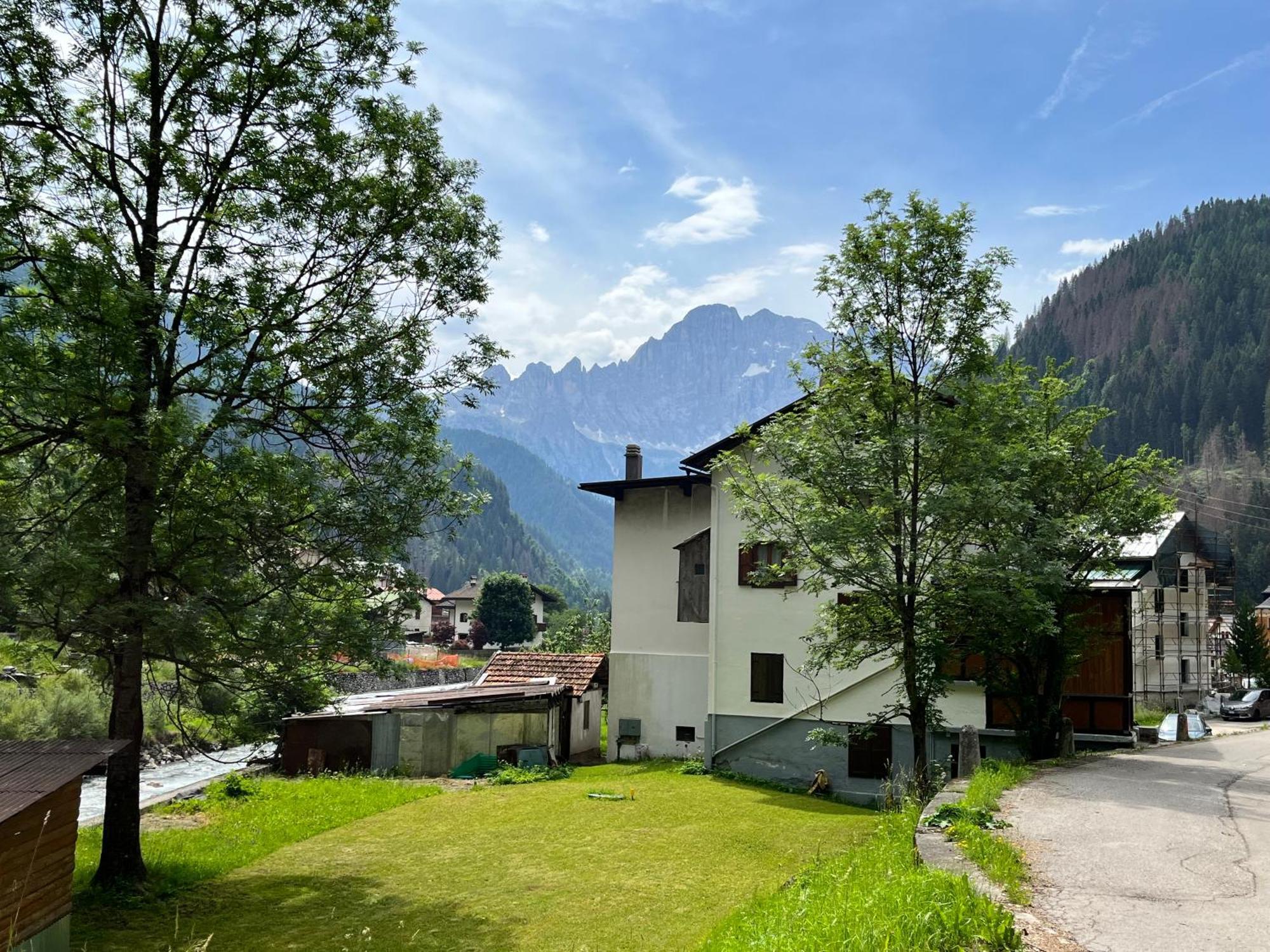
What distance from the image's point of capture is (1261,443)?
15750 cm

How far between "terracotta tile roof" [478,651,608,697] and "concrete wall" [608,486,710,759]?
1702 mm

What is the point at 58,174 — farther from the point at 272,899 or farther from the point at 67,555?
the point at 272,899

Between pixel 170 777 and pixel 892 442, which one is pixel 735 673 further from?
pixel 170 777

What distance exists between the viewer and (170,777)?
24453 millimetres

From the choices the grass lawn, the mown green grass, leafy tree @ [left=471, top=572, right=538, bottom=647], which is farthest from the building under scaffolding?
leafy tree @ [left=471, top=572, right=538, bottom=647]

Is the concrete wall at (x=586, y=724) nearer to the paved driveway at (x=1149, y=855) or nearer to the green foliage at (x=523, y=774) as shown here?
the green foliage at (x=523, y=774)

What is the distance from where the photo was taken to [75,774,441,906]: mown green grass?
496 inches

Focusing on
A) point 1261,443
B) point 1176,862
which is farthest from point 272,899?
point 1261,443

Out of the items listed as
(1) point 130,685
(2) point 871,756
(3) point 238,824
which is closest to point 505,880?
(1) point 130,685

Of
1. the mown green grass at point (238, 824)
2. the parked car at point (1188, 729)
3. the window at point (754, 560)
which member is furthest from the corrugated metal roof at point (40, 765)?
the parked car at point (1188, 729)

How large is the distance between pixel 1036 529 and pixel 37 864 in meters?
16.1

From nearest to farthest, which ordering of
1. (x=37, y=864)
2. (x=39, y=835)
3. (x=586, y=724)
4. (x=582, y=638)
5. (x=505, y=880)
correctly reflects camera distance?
1. (x=39, y=835)
2. (x=37, y=864)
3. (x=505, y=880)
4. (x=586, y=724)
5. (x=582, y=638)

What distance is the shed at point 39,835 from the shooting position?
7.68m

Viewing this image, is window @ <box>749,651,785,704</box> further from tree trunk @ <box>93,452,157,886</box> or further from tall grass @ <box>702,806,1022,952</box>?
tall grass @ <box>702,806,1022,952</box>
